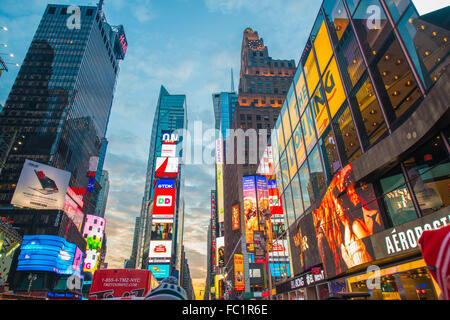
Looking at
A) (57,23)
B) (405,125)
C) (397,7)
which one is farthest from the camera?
(57,23)

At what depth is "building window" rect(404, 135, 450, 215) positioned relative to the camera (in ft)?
32.5

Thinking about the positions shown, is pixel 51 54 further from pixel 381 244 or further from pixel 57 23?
pixel 381 244

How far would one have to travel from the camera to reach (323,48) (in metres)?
19.6

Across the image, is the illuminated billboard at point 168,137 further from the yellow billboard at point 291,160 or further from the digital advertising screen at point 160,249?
the yellow billboard at point 291,160

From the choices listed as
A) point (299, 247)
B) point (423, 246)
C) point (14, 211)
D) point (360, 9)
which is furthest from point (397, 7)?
point (14, 211)

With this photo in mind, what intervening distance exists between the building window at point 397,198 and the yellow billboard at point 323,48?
10369 mm

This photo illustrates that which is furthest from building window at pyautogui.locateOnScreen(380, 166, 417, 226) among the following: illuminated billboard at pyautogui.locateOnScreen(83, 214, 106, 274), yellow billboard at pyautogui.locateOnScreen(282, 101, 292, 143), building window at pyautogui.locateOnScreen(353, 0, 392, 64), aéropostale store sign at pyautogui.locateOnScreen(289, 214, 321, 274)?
illuminated billboard at pyautogui.locateOnScreen(83, 214, 106, 274)

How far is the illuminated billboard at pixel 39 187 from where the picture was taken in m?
49.0

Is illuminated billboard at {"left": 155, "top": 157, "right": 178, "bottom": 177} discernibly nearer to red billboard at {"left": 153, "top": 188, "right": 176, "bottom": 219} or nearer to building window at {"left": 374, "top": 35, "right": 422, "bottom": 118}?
red billboard at {"left": 153, "top": 188, "right": 176, "bottom": 219}

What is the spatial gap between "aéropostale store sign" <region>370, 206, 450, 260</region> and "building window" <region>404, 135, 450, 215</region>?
99cm

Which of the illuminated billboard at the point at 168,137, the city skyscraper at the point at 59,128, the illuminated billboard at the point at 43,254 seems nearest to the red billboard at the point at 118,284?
the city skyscraper at the point at 59,128

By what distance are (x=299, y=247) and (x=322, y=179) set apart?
29.1ft

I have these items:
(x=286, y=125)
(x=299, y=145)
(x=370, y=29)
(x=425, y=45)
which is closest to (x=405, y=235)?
(x=425, y=45)

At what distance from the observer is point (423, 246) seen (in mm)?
2812
